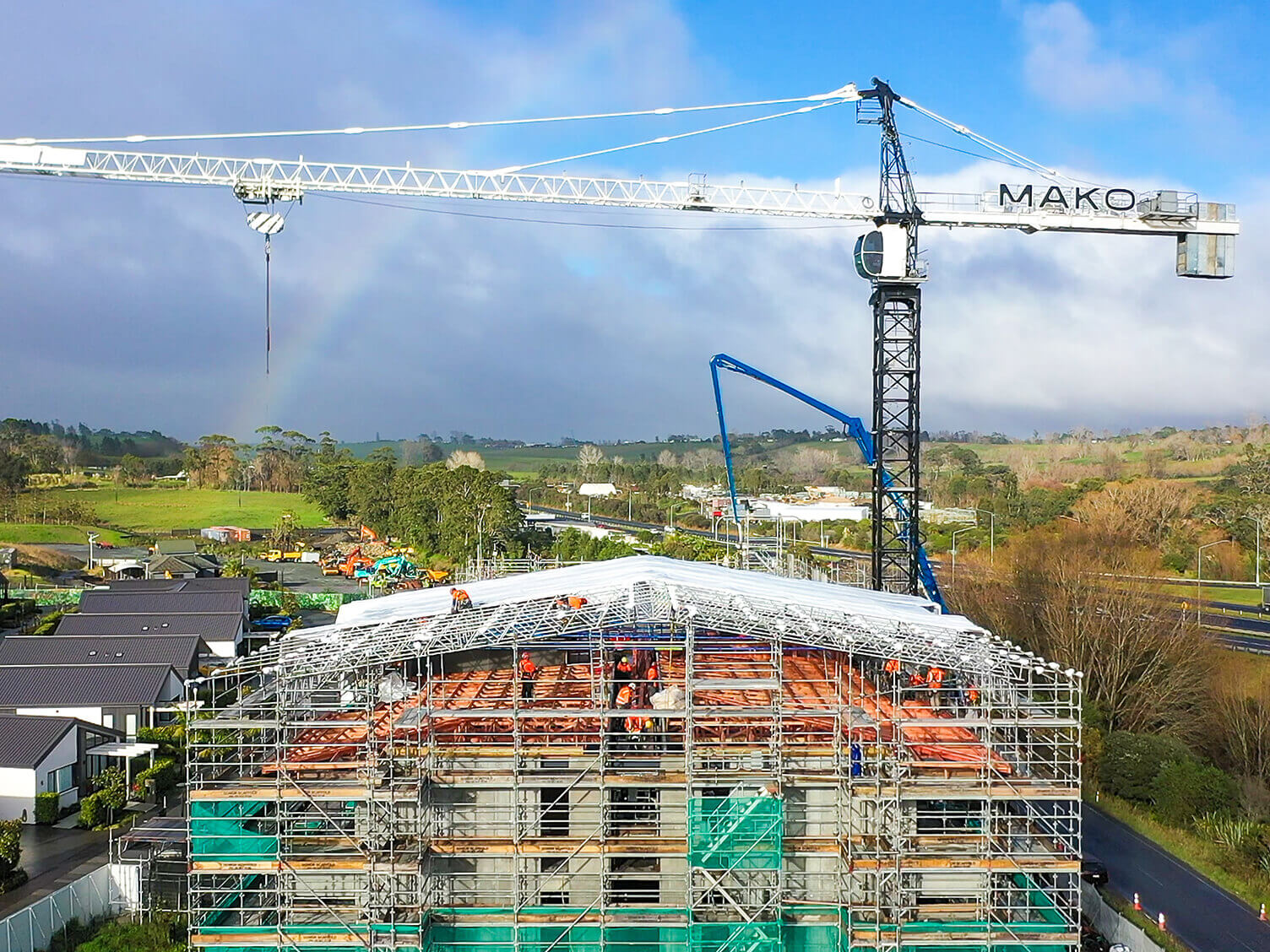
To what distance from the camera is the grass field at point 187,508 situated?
87188mm

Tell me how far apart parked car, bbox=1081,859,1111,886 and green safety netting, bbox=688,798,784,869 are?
9895 millimetres

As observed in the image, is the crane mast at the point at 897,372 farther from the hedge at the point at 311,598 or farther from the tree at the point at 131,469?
the tree at the point at 131,469

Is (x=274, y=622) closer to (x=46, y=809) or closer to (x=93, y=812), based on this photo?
(x=46, y=809)

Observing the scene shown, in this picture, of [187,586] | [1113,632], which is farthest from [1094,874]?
[187,586]

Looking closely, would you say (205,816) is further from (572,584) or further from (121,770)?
(121,770)

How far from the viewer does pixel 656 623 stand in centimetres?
1612

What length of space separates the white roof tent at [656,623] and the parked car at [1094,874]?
5910mm

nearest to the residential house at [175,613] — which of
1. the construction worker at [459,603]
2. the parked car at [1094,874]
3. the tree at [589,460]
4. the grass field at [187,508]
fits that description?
the construction worker at [459,603]

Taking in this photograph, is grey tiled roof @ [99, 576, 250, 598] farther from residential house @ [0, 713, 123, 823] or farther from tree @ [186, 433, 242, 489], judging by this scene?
tree @ [186, 433, 242, 489]

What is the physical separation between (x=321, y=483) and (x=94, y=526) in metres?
19.0

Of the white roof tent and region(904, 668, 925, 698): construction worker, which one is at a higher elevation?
the white roof tent

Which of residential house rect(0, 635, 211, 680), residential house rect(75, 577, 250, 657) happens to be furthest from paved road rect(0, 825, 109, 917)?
residential house rect(75, 577, 250, 657)

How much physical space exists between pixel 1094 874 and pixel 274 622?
3715 centimetres

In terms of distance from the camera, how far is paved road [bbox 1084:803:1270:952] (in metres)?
19.3
